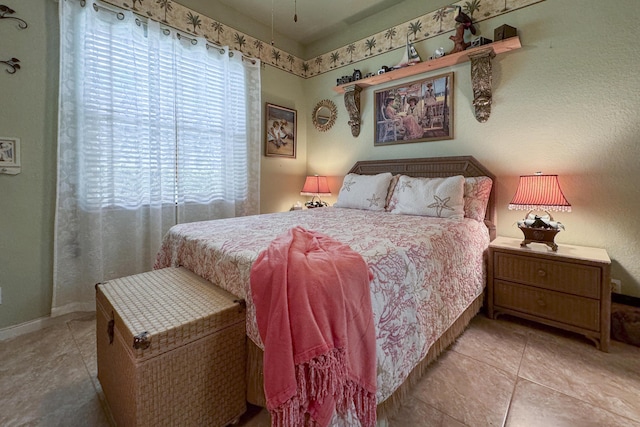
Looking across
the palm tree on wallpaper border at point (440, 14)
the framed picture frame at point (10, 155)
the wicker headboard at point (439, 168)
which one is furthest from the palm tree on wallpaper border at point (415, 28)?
the framed picture frame at point (10, 155)

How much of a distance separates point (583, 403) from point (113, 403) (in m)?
2.16

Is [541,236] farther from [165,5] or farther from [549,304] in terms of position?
[165,5]

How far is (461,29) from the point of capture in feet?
8.15

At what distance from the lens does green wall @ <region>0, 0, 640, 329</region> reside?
1.91 metres

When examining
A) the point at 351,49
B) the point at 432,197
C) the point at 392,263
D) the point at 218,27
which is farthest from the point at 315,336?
the point at 351,49

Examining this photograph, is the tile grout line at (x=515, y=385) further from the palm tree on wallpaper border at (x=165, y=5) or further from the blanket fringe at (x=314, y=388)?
the palm tree on wallpaper border at (x=165, y=5)

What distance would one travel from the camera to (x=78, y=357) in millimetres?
1698

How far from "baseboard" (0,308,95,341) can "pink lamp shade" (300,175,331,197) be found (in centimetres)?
250

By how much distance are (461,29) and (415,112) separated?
2.55 feet

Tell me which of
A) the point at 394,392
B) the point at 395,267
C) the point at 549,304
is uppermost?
the point at 395,267

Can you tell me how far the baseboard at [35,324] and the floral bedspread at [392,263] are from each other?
2.98 ft

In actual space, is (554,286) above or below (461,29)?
below

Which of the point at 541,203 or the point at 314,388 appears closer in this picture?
the point at 314,388

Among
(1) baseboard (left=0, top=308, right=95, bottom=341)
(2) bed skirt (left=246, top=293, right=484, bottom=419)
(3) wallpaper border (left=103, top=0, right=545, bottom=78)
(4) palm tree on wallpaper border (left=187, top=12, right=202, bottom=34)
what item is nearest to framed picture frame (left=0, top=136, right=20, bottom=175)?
(1) baseboard (left=0, top=308, right=95, bottom=341)
